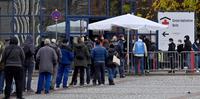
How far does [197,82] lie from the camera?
29.3 m

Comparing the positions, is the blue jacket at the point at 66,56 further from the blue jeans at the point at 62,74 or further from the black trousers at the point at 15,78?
the black trousers at the point at 15,78

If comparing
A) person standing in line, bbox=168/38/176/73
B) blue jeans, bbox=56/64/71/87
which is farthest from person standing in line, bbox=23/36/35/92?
person standing in line, bbox=168/38/176/73

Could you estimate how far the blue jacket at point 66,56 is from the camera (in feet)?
85.9

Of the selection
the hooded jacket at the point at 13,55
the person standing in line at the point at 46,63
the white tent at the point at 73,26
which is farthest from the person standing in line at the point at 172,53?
the hooded jacket at the point at 13,55

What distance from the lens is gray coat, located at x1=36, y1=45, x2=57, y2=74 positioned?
23172 millimetres

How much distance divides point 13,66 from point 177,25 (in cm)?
1935

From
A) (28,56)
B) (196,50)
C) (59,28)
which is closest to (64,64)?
(28,56)

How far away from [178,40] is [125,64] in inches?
173

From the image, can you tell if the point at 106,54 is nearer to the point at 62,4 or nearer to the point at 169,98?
the point at 169,98

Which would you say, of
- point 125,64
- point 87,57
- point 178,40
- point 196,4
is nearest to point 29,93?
point 87,57

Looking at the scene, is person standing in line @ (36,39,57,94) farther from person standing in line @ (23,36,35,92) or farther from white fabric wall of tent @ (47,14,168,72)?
white fabric wall of tent @ (47,14,168,72)

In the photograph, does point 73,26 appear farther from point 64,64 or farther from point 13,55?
point 13,55

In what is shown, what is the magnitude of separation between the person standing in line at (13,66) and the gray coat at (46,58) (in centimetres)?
226

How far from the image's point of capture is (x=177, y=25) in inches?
1529
